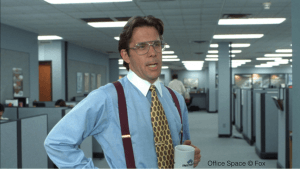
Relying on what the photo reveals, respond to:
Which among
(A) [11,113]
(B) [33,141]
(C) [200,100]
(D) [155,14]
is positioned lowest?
(C) [200,100]

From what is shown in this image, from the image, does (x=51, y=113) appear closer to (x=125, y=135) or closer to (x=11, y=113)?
(x=11, y=113)

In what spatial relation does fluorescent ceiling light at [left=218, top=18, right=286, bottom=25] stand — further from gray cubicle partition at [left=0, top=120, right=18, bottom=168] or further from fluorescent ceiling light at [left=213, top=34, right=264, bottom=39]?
gray cubicle partition at [left=0, top=120, right=18, bottom=168]

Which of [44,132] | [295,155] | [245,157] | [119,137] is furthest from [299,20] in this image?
[245,157]

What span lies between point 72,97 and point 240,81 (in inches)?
634

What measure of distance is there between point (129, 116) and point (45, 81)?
8250mm

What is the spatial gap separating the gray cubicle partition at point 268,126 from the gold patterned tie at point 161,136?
4448 mm

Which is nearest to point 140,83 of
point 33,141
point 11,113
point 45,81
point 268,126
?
point 33,141

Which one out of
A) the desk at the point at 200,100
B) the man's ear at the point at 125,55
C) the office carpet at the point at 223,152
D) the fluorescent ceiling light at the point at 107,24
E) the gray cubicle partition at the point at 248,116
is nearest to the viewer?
the man's ear at the point at 125,55

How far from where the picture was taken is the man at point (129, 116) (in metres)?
0.93

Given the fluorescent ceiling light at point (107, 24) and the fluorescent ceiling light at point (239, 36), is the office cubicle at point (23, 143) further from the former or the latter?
the fluorescent ceiling light at point (239, 36)

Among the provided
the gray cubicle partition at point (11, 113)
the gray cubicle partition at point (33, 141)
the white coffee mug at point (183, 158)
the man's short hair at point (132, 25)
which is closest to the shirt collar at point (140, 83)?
the man's short hair at point (132, 25)

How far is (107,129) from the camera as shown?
3.35 ft

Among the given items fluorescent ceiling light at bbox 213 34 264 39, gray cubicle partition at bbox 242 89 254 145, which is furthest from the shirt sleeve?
fluorescent ceiling light at bbox 213 34 264 39

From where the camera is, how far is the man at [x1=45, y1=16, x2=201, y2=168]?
0.93m
